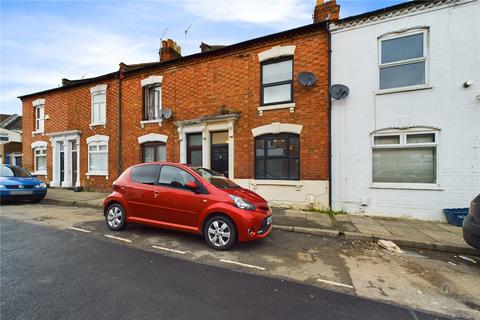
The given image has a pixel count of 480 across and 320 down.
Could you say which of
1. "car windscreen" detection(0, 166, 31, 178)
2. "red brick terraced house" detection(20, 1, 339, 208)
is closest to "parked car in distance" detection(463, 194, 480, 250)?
"red brick terraced house" detection(20, 1, 339, 208)

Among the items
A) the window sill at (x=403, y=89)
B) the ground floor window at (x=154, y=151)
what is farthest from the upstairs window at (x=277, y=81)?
the ground floor window at (x=154, y=151)

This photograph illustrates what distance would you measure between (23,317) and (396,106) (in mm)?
9155

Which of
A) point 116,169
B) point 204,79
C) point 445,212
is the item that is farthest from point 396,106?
point 116,169

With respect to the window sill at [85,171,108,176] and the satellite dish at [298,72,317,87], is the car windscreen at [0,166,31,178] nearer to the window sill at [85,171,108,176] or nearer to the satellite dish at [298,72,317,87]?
the window sill at [85,171,108,176]

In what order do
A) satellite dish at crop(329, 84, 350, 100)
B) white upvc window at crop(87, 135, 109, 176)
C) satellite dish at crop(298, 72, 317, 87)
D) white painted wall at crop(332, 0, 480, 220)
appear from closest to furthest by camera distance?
white painted wall at crop(332, 0, 480, 220)
satellite dish at crop(329, 84, 350, 100)
satellite dish at crop(298, 72, 317, 87)
white upvc window at crop(87, 135, 109, 176)

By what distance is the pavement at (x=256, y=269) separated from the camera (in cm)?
282

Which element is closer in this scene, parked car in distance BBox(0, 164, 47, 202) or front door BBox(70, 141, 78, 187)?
parked car in distance BBox(0, 164, 47, 202)

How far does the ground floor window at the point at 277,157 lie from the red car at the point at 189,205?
3.48m

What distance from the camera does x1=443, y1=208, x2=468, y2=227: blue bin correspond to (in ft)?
20.0

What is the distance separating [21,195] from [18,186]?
37 cm

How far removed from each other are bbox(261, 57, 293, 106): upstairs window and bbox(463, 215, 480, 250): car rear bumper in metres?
5.82

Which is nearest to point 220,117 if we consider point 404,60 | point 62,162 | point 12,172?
point 404,60

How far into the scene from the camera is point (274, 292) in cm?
304

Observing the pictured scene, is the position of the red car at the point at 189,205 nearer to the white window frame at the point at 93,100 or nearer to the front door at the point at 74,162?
the white window frame at the point at 93,100
